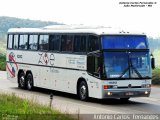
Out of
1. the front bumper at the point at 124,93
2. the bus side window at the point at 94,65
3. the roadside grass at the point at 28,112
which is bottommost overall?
the roadside grass at the point at 28,112

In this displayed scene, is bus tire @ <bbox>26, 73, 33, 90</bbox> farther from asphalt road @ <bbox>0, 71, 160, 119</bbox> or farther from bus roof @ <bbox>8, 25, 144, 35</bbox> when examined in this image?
bus roof @ <bbox>8, 25, 144, 35</bbox>

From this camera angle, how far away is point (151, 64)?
25391 millimetres

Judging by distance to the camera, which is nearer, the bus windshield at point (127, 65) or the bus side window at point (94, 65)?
the bus windshield at point (127, 65)

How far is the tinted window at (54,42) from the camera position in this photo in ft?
93.6

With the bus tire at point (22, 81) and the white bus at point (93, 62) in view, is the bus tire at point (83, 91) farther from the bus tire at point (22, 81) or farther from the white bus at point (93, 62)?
the bus tire at point (22, 81)

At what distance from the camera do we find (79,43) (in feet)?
86.5

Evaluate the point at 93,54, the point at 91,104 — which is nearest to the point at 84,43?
the point at 93,54

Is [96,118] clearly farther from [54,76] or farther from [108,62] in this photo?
[54,76]

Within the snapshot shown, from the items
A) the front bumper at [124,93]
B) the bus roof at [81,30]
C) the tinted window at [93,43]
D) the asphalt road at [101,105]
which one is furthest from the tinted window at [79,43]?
the front bumper at [124,93]

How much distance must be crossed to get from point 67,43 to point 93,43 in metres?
2.67

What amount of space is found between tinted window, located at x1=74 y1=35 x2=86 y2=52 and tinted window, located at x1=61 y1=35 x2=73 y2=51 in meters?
0.43

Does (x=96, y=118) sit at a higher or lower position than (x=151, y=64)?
lower

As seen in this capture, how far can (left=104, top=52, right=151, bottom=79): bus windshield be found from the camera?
24266 millimetres

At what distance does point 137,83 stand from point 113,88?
3.61 feet
